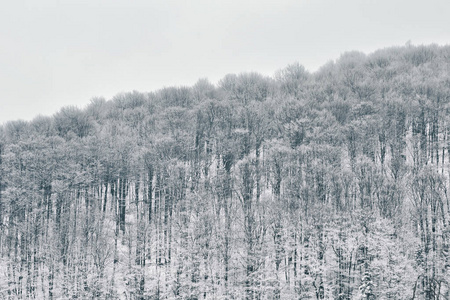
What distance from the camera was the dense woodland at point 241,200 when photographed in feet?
129

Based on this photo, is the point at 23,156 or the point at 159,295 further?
the point at 23,156

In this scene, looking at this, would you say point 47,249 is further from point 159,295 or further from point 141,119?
point 141,119

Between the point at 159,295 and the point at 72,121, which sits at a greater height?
the point at 72,121

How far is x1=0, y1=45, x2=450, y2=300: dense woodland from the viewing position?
3922cm

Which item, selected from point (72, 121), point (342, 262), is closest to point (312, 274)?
point (342, 262)

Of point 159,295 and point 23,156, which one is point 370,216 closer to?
point 159,295

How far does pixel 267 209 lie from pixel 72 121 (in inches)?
1697

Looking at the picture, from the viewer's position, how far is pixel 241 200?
154 feet

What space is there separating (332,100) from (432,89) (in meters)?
13.7

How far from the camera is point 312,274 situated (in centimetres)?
3912

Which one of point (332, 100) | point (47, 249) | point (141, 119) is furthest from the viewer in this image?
point (141, 119)

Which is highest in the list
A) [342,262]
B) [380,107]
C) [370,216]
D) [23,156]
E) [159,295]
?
[380,107]

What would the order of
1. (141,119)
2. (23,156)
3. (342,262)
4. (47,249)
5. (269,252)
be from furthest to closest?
(141,119)
(23,156)
(47,249)
(269,252)
(342,262)

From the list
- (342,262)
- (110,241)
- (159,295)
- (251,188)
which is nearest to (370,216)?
(342,262)
